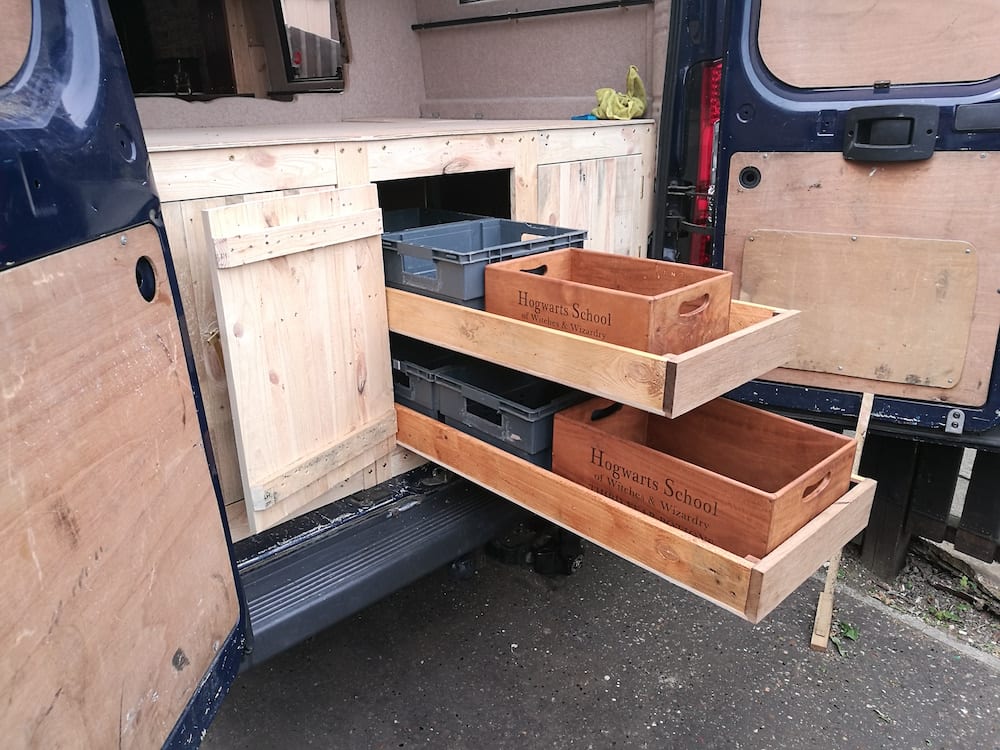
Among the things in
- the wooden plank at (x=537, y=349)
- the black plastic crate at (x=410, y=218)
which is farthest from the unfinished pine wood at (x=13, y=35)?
the black plastic crate at (x=410, y=218)

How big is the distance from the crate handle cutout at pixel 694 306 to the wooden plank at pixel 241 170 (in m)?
1.09

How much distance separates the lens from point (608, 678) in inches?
107

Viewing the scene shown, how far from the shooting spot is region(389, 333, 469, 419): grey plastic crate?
2521 mm

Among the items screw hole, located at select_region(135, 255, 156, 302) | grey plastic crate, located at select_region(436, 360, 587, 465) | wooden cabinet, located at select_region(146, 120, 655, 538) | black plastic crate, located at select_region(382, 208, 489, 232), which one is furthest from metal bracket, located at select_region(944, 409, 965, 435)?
screw hole, located at select_region(135, 255, 156, 302)

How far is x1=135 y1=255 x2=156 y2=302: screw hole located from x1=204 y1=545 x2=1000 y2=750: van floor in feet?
5.82

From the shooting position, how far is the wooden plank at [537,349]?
178 centimetres

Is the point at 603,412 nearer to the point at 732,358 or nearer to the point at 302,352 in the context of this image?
the point at 732,358

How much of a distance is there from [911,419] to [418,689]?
6.35 ft

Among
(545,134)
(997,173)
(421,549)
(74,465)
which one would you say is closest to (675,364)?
(421,549)

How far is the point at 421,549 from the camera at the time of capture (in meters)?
2.28

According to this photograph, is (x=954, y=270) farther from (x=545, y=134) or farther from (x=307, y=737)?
(x=307, y=737)

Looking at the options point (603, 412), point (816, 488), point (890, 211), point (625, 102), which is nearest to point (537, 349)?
point (603, 412)

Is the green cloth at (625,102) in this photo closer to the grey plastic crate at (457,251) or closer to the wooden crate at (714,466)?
the grey plastic crate at (457,251)

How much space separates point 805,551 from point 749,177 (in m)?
1.41
